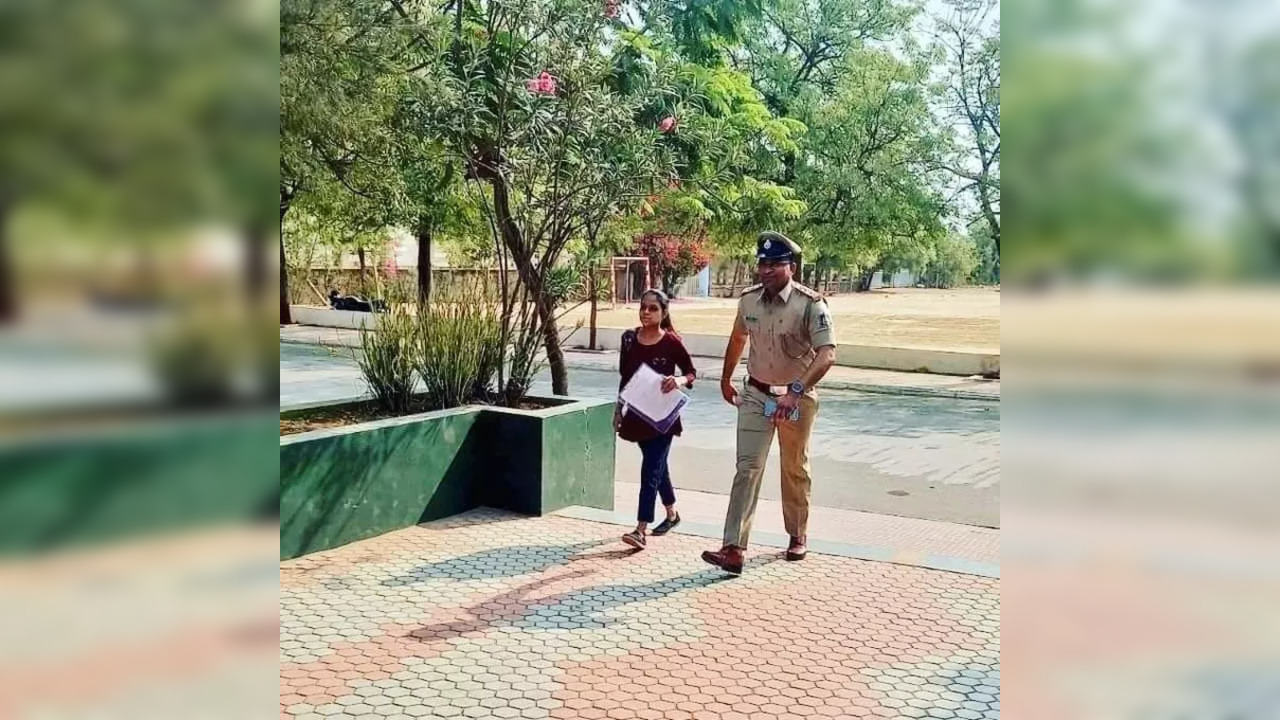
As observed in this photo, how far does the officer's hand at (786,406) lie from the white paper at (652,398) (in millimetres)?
769

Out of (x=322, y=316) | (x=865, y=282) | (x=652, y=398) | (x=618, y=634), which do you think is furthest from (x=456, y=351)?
(x=865, y=282)

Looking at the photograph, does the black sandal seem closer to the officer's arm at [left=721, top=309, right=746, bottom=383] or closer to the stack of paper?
the stack of paper

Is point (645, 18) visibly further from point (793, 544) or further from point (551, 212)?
point (793, 544)

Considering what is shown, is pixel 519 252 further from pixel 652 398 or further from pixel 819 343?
pixel 819 343

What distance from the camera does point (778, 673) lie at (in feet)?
13.0

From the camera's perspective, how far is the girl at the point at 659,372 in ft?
19.2

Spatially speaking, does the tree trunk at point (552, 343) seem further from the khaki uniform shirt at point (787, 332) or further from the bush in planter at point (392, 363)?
the khaki uniform shirt at point (787, 332)

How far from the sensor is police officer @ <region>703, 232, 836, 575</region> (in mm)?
5211

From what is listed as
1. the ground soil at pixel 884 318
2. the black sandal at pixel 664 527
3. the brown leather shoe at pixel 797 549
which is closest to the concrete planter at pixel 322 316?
the ground soil at pixel 884 318

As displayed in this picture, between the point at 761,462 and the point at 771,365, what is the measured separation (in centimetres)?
51
